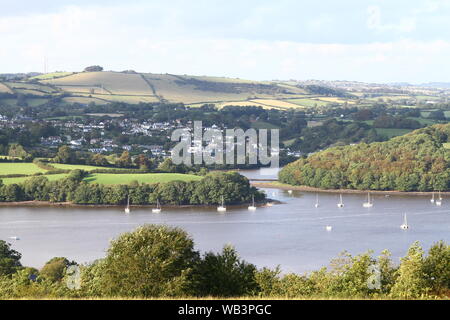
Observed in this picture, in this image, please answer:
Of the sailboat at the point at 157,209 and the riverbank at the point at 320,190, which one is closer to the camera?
the sailboat at the point at 157,209

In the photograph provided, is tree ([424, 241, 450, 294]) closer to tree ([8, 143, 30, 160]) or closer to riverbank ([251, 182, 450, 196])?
riverbank ([251, 182, 450, 196])

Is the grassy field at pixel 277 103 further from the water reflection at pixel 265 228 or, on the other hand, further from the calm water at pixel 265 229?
the calm water at pixel 265 229

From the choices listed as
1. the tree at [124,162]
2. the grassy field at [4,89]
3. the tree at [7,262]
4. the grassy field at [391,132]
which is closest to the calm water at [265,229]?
the tree at [7,262]

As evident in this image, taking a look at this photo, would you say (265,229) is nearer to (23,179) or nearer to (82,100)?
(23,179)

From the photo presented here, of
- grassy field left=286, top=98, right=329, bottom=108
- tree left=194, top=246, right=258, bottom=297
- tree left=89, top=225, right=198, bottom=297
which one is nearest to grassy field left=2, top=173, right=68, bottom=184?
tree left=194, top=246, right=258, bottom=297

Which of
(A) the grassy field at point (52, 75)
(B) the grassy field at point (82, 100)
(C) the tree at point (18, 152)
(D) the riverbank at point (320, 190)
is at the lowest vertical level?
(D) the riverbank at point (320, 190)
